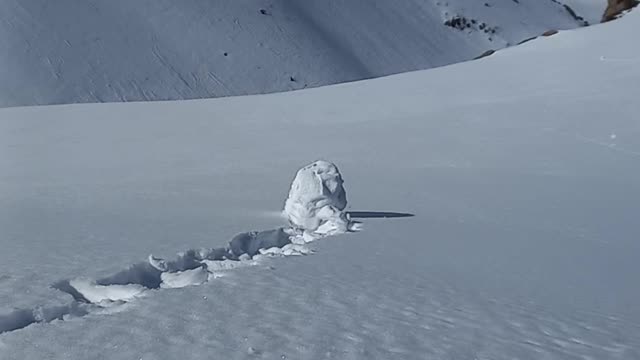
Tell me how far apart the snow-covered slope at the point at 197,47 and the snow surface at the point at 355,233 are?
14295 millimetres

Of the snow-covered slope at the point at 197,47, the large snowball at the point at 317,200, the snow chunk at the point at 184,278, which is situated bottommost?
the snow chunk at the point at 184,278

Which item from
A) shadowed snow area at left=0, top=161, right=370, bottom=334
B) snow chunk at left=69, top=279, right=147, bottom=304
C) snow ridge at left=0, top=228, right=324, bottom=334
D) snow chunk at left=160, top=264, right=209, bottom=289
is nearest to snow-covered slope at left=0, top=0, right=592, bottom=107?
shadowed snow area at left=0, top=161, right=370, bottom=334

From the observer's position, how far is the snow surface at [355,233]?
3703 mm

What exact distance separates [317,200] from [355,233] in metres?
0.44

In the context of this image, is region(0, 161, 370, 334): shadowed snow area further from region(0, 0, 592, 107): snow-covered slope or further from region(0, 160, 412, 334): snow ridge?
region(0, 0, 592, 107): snow-covered slope

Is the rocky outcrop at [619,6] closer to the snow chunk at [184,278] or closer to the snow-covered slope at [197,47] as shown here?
the snow-covered slope at [197,47]

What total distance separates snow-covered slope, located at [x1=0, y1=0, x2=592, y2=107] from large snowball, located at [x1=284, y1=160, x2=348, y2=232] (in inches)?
837

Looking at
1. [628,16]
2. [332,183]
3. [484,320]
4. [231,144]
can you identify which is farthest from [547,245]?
[628,16]

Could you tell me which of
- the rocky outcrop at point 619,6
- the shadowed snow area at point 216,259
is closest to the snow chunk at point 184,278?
the shadowed snow area at point 216,259

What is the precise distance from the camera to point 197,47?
3131cm

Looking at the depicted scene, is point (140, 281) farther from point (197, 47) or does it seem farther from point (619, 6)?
point (197, 47)

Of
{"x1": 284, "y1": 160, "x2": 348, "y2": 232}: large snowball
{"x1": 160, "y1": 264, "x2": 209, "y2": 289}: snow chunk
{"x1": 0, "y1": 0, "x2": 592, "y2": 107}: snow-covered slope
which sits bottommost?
{"x1": 160, "y1": 264, "x2": 209, "y2": 289}: snow chunk

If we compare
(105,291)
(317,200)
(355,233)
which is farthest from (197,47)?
(105,291)

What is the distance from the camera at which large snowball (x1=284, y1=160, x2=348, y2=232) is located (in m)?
6.18
